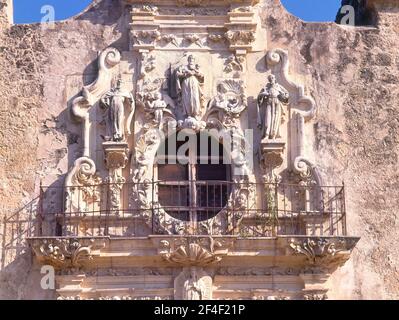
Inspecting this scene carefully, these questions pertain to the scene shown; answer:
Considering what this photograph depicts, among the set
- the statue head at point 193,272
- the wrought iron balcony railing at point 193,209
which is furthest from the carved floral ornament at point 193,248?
the wrought iron balcony railing at point 193,209

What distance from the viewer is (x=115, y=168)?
46.6ft

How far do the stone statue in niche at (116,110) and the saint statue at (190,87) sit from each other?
60 cm

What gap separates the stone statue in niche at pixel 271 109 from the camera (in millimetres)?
14242

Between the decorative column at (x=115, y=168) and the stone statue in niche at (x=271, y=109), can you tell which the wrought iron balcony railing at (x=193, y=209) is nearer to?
the decorative column at (x=115, y=168)

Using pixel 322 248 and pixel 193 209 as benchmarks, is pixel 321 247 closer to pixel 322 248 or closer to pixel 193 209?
pixel 322 248

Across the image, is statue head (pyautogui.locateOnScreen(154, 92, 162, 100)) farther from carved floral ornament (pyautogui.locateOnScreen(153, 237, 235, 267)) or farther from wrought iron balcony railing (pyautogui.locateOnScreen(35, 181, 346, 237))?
carved floral ornament (pyautogui.locateOnScreen(153, 237, 235, 267))

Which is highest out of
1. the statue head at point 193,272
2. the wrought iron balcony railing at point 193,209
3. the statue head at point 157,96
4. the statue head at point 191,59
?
the statue head at point 191,59

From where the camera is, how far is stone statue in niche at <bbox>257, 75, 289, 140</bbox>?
14242 mm

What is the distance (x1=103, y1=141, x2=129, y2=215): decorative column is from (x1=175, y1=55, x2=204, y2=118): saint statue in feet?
2.88

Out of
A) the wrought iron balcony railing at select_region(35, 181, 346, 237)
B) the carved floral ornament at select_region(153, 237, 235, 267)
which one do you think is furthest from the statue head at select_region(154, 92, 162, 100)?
the carved floral ornament at select_region(153, 237, 235, 267)

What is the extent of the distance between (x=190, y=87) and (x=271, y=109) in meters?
1.00

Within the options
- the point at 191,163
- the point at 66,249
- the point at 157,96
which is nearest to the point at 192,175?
the point at 191,163

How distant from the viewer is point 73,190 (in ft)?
46.1
